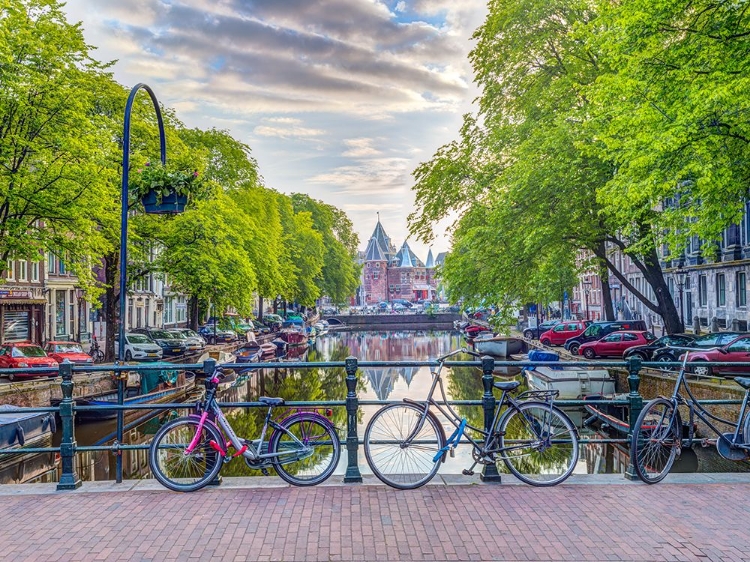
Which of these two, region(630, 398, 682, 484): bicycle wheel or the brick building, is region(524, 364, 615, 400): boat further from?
the brick building

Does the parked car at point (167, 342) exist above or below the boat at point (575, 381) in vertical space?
above

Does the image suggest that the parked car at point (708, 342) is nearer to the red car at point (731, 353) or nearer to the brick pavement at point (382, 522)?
the red car at point (731, 353)

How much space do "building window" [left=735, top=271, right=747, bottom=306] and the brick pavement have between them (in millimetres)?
31809

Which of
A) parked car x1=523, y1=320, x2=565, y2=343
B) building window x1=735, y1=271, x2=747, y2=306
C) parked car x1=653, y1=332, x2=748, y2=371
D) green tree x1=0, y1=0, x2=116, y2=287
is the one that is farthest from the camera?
parked car x1=523, y1=320, x2=565, y2=343

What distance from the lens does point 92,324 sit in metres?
39.2

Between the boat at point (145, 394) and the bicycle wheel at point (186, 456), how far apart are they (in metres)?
14.2

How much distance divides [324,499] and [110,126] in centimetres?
2066

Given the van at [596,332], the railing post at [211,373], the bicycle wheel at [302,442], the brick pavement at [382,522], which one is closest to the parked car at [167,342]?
the van at [596,332]

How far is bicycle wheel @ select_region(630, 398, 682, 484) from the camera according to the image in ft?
20.5

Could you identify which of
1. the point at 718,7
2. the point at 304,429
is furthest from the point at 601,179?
the point at 304,429

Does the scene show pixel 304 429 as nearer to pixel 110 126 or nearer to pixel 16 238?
pixel 16 238

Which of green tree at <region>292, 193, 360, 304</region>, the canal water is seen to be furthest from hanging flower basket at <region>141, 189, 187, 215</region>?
green tree at <region>292, 193, 360, 304</region>

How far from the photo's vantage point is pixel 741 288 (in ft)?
110

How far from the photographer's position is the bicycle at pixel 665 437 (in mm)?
6160
